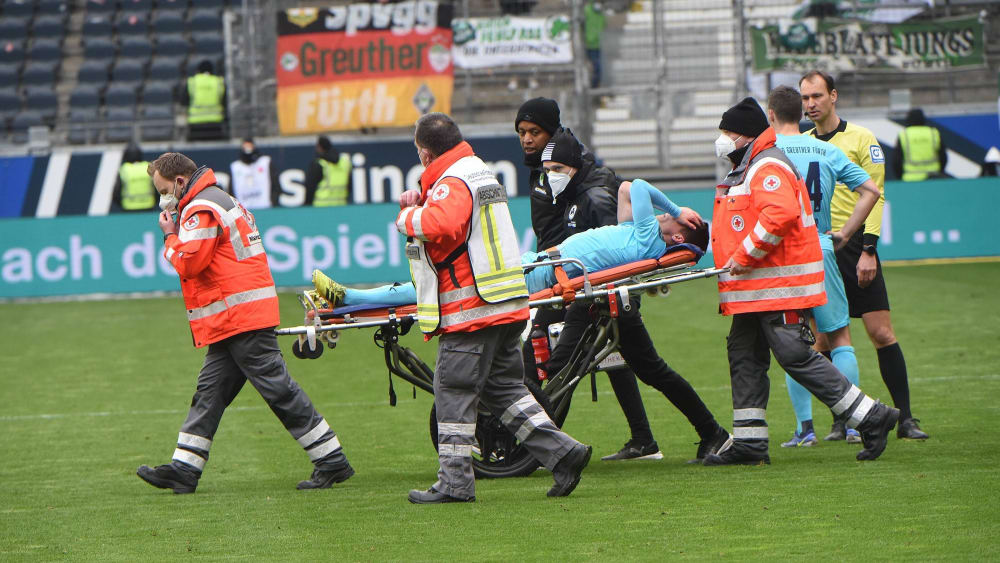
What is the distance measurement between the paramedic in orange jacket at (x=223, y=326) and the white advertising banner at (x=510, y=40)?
1465 centimetres

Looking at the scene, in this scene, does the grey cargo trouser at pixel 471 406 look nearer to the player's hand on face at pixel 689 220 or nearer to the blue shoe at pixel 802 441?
the player's hand on face at pixel 689 220

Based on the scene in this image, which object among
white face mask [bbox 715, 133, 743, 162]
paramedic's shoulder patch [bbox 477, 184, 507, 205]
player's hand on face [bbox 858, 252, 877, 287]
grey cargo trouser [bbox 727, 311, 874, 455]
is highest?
white face mask [bbox 715, 133, 743, 162]

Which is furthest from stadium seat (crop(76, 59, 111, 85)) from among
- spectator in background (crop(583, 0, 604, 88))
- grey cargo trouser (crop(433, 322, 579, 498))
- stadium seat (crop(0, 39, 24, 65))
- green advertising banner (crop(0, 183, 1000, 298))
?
grey cargo trouser (crop(433, 322, 579, 498))

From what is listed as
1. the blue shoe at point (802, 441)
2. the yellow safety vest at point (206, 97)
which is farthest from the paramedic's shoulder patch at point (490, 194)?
the yellow safety vest at point (206, 97)

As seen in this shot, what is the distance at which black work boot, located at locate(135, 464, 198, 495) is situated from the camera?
7.07m

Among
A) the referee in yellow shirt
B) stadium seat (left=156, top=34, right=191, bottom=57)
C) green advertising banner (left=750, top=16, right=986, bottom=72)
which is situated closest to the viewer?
the referee in yellow shirt

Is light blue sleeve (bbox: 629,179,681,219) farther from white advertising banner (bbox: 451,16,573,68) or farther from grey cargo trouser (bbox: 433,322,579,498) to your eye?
white advertising banner (bbox: 451,16,573,68)

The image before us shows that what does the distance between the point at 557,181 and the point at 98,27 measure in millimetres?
22250

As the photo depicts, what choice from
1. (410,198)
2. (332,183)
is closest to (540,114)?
(410,198)

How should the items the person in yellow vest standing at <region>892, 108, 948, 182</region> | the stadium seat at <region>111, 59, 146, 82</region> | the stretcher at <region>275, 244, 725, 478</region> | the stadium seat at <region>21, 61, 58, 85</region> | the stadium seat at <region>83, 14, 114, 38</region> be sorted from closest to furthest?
the stretcher at <region>275, 244, 725, 478</region> → the person in yellow vest standing at <region>892, 108, 948, 182</region> → the stadium seat at <region>111, 59, 146, 82</region> → the stadium seat at <region>21, 61, 58, 85</region> → the stadium seat at <region>83, 14, 114, 38</region>

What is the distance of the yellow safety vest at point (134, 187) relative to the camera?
63.8 ft

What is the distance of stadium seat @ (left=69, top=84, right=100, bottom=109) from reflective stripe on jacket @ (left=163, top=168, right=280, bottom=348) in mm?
19410

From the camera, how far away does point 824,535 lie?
5.44m

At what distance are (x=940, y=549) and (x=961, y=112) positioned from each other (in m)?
16.1
